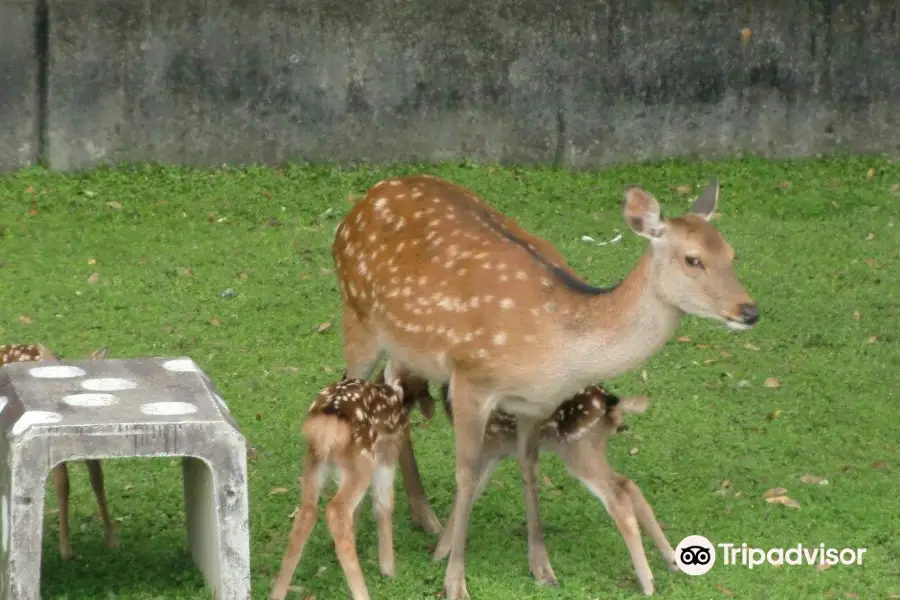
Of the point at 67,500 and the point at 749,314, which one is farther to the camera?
the point at 67,500

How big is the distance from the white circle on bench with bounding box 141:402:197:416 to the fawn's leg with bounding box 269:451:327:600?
0.58 metres

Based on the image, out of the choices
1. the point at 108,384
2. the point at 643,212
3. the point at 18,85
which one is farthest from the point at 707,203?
the point at 18,85

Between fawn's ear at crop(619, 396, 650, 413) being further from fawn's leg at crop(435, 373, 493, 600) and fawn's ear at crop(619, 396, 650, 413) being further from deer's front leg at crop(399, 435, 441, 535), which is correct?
deer's front leg at crop(399, 435, 441, 535)

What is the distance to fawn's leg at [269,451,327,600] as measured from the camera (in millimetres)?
6605

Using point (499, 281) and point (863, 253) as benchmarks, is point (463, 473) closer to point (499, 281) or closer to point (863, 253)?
point (499, 281)

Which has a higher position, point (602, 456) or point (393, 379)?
point (393, 379)

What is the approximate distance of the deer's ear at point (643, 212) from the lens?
6.64 m

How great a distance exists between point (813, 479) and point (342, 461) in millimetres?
2579

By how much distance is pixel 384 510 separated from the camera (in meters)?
7.01

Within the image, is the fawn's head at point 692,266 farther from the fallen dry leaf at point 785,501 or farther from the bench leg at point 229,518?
the bench leg at point 229,518

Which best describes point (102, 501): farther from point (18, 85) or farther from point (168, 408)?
point (18, 85)

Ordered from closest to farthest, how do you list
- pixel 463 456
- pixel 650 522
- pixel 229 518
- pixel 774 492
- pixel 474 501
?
1. pixel 229 518
2. pixel 463 456
3. pixel 650 522
4. pixel 474 501
5. pixel 774 492

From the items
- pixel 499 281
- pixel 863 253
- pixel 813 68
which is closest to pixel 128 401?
pixel 499 281

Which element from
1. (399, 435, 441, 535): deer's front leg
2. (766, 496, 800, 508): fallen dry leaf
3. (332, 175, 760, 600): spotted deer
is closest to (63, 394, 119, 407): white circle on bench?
(332, 175, 760, 600): spotted deer
